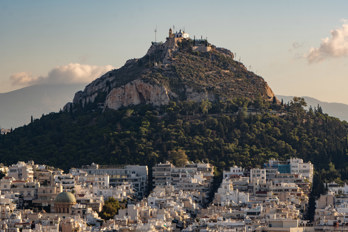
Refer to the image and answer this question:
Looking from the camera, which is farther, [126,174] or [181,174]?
[181,174]

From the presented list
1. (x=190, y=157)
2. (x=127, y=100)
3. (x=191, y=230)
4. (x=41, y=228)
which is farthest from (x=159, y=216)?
(x=127, y=100)

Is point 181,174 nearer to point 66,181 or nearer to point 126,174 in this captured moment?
point 126,174

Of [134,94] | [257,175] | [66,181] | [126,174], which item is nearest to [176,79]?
[134,94]

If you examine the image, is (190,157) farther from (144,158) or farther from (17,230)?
(17,230)

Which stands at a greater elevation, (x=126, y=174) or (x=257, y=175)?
(x=126, y=174)

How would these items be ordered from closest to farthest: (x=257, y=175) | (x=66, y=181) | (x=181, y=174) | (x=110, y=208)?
(x=110, y=208) < (x=66, y=181) < (x=257, y=175) < (x=181, y=174)

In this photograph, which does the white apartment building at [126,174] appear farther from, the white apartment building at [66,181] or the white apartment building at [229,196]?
the white apartment building at [229,196]

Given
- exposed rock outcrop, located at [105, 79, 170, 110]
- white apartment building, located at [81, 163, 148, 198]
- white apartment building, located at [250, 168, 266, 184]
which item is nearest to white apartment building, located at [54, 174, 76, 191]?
white apartment building, located at [81, 163, 148, 198]
